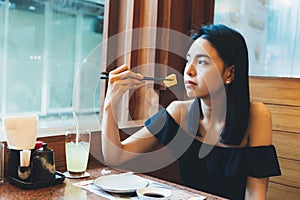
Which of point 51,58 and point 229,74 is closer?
point 229,74

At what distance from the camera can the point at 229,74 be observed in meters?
1.62

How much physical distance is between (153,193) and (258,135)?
25.2 inches

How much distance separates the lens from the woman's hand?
1453 mm

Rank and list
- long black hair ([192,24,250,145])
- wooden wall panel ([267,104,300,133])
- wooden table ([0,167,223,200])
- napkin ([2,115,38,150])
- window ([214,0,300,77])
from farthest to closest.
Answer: window ([214,0,300,77])
wooden wall panel ([267,104,300,133])
long black hair ([192,24,250,145])
napkin ([2,115,38,150])
wooden table ([0,167,223,200])

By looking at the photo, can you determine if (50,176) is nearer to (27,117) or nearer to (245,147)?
(27,117)

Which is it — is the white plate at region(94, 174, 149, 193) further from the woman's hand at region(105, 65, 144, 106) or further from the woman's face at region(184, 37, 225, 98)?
the woman's face at region(184, 37, 225, 98)

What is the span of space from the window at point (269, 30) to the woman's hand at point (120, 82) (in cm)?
106

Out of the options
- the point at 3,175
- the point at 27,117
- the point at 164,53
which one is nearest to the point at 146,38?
the point at 164,53

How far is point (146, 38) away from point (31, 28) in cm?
60

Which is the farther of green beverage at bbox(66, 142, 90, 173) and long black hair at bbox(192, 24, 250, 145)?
long black hair at bbox(192, 24, 250, 145)

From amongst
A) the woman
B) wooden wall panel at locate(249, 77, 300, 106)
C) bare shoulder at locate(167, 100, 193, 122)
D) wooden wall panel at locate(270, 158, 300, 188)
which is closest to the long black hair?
the woman

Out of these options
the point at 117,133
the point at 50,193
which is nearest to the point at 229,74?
the point at 117,133

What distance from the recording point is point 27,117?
53.0 inches

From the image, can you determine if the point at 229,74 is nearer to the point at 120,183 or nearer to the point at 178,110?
the point at 178,110
